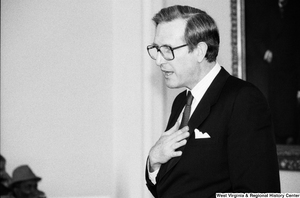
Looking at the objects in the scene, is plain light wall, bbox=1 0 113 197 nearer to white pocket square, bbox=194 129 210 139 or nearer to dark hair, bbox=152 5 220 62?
dark hair, bbox=152 5 220 62

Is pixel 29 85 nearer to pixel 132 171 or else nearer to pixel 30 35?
pixel 30 35

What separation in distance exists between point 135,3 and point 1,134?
6.53ft

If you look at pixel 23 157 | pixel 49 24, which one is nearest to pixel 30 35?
pixel 49 24

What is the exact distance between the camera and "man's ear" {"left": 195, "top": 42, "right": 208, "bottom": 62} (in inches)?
87.6

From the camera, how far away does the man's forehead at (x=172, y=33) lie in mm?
2209

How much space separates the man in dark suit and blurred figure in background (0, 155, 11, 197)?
7.74 feet

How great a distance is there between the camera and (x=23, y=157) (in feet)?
15.8

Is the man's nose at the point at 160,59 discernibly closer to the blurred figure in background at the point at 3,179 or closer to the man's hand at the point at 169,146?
the man's hand at the point at 169,146

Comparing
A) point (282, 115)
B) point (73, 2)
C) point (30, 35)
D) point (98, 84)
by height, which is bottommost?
point (282, 115)

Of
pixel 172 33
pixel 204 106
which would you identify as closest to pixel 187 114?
pixel 204 106

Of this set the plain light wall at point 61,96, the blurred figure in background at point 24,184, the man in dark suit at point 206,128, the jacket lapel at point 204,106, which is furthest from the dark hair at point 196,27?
the blurred figure in background at point 24,184

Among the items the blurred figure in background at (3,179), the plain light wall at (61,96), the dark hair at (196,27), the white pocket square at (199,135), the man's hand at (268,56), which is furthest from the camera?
the plain light wall at (61,96)

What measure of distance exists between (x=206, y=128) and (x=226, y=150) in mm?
139

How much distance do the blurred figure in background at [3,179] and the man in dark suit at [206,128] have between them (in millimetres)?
2361
